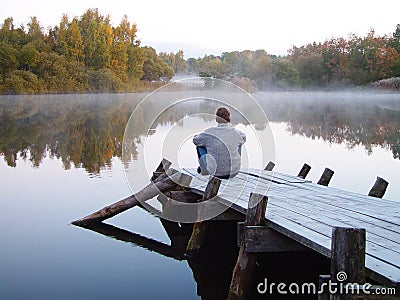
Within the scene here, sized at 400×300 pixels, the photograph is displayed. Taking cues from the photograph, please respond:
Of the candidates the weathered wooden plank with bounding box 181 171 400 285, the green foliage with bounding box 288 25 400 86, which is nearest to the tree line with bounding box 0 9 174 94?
the green foliage with bounding box 288 25 400 86

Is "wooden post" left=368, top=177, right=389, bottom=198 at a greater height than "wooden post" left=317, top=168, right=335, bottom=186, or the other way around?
"wooden post" left=368, top=177, right=389, bottom=198

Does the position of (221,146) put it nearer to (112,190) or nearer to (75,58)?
(112,190)

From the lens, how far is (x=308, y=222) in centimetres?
476

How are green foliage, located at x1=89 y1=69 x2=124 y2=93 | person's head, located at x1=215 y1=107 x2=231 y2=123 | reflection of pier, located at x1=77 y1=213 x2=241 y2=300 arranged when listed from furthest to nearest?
green foliage, located at x1=89 y1=69 x2=124 y2=93 → person's head, located at x1=215 y1=107 x2=231 y2=123 → reflection of pier, located at x1=77 y1=213 x2=241 y2=300

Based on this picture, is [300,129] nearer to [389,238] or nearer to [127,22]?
[389,238]

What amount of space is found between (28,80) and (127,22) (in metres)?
23.0

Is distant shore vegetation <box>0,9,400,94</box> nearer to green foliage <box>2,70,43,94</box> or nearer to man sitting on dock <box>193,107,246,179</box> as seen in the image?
green foliage <box>2,70,43,94</box>

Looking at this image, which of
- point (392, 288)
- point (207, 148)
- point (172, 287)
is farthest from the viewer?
point (207, 148)

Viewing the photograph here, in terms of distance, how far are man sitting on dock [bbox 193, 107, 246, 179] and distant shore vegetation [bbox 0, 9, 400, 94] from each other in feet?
149

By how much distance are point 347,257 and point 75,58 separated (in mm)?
62915

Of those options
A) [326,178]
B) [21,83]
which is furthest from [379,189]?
[21,83]

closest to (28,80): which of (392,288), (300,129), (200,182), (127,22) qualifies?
(127,22)

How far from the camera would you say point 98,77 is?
64000 mm

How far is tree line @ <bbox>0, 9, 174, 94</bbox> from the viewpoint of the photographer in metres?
54.6
